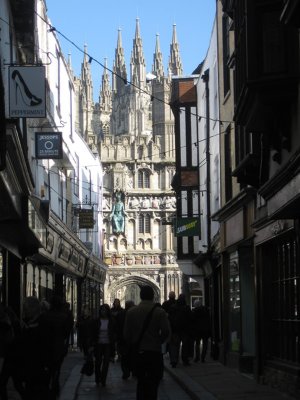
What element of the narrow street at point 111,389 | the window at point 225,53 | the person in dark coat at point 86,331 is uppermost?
the window at point 225,53

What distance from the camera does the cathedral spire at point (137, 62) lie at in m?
142

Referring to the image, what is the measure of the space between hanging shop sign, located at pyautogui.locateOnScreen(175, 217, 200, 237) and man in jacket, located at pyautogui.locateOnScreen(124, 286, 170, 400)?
21657mm

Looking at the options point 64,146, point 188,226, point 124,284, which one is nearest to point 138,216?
point 124,284

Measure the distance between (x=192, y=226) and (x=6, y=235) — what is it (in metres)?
12.5

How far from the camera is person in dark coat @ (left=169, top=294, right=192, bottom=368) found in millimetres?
23312

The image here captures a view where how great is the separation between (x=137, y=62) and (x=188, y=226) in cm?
11160

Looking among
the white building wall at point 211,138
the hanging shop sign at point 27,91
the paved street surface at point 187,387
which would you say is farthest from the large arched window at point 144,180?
the hanging shop sign at point 27,91

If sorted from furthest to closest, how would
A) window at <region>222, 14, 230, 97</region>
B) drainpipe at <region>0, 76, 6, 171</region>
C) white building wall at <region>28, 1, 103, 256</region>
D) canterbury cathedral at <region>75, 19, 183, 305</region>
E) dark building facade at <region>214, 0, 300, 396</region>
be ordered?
1. canterbury cathedral at <region>75, 19, 183, 305</region>
2. white building wall at <region>28, 1, 103, 256</region>
3. window at <region>222, 14, 230, 97</region>
4. drainpipe at <region>0, 76, 6, 171</region>
5. dark building facade at <region>214, 0, 300, 396</region>

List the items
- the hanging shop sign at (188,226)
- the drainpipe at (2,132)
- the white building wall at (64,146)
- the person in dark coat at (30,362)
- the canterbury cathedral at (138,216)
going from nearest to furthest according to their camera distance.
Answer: the person in dark coat at (30,362) → the drainpipe at (2,132) → the white building wall at (64,146) → the hanging shop sign at (188,226) → the canterbury cathedral at (138,216)

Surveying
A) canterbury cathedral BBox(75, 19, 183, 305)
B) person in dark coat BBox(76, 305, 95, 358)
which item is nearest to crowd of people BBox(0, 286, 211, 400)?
person in dark coat BBox(76, 305, 95, 358)

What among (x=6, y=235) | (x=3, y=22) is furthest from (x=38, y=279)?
(x=3, y=22)

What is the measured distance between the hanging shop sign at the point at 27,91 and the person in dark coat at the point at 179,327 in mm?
6726

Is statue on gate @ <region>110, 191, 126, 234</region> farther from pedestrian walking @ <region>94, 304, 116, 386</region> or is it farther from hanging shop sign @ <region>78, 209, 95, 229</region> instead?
pedestrian walking @ <region>94, 304, 116, 386</region>

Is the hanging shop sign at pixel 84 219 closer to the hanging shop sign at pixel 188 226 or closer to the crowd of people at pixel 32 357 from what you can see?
the hanging shop sign at pixel 188 226
